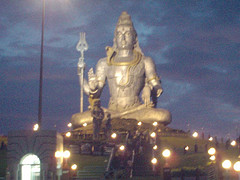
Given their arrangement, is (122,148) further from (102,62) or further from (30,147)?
(102,62)

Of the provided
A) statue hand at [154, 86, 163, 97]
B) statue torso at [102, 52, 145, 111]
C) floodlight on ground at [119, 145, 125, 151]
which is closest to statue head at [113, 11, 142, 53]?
statue torso at [102, 52, 145, 111]

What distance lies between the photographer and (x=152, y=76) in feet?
103

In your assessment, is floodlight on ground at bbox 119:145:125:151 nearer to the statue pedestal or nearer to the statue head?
the statue pedestal

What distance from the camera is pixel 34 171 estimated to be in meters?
15.2

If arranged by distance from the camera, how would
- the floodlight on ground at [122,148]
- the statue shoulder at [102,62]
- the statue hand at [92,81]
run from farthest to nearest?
the statue shoulder at [102,62], the statue hand at [92,81], the floodlight on ground at [122,148]

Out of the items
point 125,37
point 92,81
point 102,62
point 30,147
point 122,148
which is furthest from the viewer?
point 102,62

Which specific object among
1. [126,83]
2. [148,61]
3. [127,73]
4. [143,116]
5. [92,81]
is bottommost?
Result: [143,116]

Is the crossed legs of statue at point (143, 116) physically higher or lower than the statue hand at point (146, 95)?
lower

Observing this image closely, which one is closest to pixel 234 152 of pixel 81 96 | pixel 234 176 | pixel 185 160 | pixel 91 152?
pixel 185 160

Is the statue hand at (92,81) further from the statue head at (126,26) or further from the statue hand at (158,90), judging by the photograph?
the statue head at (126,26)

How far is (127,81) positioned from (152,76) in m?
1.68

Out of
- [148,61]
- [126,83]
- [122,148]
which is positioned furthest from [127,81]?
[122,148]

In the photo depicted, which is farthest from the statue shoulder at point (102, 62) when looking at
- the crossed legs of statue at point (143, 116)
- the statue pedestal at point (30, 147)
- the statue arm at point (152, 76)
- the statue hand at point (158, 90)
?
the statue pedestal at point (30, 147)

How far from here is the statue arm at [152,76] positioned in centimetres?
3084
